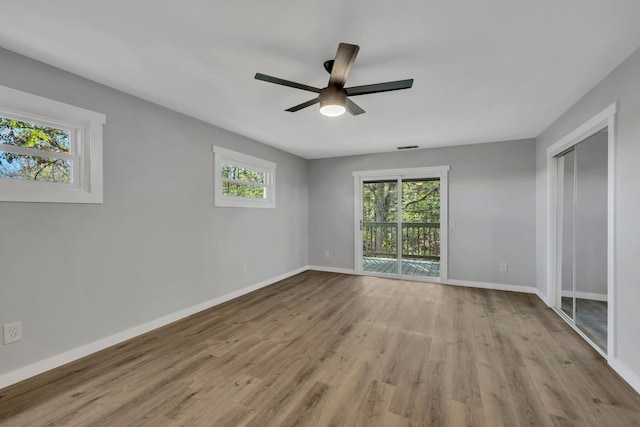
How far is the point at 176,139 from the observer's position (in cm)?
320

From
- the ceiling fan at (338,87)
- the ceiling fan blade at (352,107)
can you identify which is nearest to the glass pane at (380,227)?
the ceiling fan blade at (352,107)

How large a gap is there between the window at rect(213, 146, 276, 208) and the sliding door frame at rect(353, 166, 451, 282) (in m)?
1.72

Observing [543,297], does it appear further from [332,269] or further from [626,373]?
[332,269]

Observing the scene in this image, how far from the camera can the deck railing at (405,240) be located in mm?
5062

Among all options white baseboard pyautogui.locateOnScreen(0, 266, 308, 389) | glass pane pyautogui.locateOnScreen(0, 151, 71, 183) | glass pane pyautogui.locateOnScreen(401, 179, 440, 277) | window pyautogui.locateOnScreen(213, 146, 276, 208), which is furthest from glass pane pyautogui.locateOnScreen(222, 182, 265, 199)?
glass pane pyautogui.locateOnScreen(401, 179, 440, 277)

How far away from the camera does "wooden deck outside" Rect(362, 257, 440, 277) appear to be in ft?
16.9

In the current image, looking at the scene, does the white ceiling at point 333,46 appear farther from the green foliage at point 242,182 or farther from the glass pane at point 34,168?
the green foliage at point 242,182

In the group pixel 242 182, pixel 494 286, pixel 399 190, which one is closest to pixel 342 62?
pixel 242 182

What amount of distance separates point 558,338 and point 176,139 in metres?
4.65

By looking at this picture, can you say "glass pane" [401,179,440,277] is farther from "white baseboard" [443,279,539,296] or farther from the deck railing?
"white baseboard" [443,279,539,296]

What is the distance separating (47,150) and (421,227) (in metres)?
5.11

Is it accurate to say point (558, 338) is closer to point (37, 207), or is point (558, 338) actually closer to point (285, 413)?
point (285, 413)

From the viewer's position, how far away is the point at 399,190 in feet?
17.0

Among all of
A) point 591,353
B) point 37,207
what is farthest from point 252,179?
point 591,353
